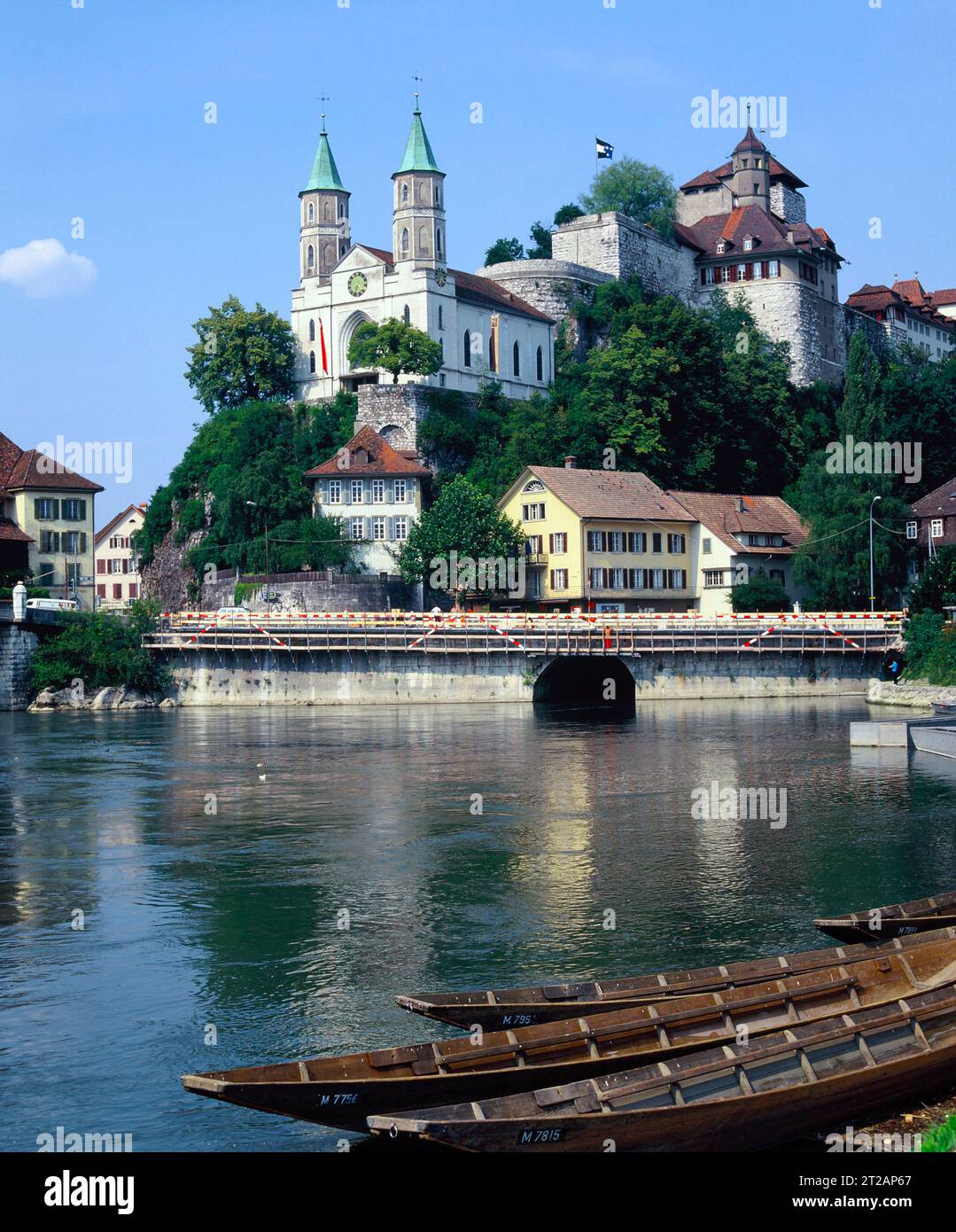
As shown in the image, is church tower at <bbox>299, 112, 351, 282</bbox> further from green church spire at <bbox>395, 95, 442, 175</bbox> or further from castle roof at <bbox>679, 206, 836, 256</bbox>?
castle roof at <bbox>679, 206, 836, 256</bbox>

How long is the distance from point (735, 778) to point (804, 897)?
17.5 meters

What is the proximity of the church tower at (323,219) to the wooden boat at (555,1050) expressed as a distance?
98426 mm

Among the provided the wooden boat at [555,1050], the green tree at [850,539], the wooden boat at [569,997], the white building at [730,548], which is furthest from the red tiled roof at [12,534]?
the wooden boat at [555,1050]

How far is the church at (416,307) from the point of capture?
10119 cm

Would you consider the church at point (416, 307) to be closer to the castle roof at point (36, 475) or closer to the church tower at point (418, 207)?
the church tower at point (418, 207)

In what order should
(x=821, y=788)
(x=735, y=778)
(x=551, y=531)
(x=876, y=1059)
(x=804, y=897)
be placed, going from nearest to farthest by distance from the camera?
(x=876, y=1059) → (x=804, y=897) → (x=821, y=788) → (x=735, y=778) → (x=551, y=531)

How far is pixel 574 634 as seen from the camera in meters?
74.4

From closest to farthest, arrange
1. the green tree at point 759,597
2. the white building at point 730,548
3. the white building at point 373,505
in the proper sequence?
the green tree at point 759,597 → the white building at point 730,548 → the white building at point 373,505

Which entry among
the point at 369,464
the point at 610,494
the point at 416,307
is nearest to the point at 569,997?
the point at 610,494

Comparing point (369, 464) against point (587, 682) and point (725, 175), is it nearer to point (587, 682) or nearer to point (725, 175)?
point (587, 682)

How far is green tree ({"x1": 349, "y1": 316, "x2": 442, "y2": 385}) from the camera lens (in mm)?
97125

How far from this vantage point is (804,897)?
90.5 ft
